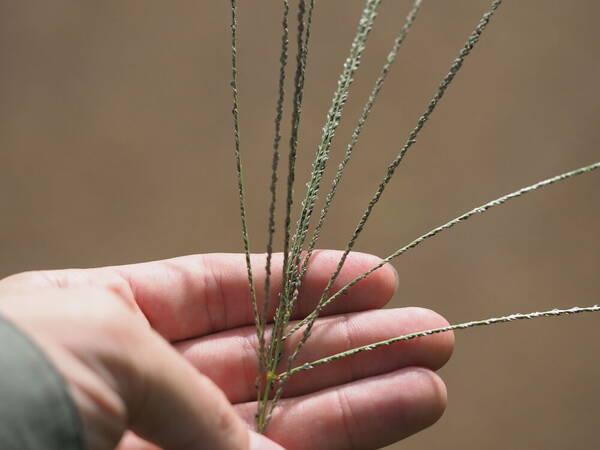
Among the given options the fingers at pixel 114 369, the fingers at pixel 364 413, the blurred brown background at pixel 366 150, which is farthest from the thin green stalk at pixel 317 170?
the blurred brown background at pixel 366 150

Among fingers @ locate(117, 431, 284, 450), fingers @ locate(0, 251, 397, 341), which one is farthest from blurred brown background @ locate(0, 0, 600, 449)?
fingers @ locate(117, 431, 284, 450)

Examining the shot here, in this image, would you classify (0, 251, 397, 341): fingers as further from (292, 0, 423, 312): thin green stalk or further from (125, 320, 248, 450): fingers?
(125, 320, 248, 450): fingers

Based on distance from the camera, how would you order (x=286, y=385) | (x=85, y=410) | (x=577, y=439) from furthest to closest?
1. (x=577, y=439)
2. (x=286, y=385)
3. (x=85, y=410)

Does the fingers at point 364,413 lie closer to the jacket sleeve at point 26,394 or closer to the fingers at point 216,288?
the fingers at point 216,288

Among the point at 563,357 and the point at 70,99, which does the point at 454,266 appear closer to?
the point at 563,357

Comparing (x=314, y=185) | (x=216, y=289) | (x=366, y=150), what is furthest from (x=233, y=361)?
(x=366, y=150)

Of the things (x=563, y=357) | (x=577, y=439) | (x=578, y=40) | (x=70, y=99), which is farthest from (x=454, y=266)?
(x=70, y=99)
